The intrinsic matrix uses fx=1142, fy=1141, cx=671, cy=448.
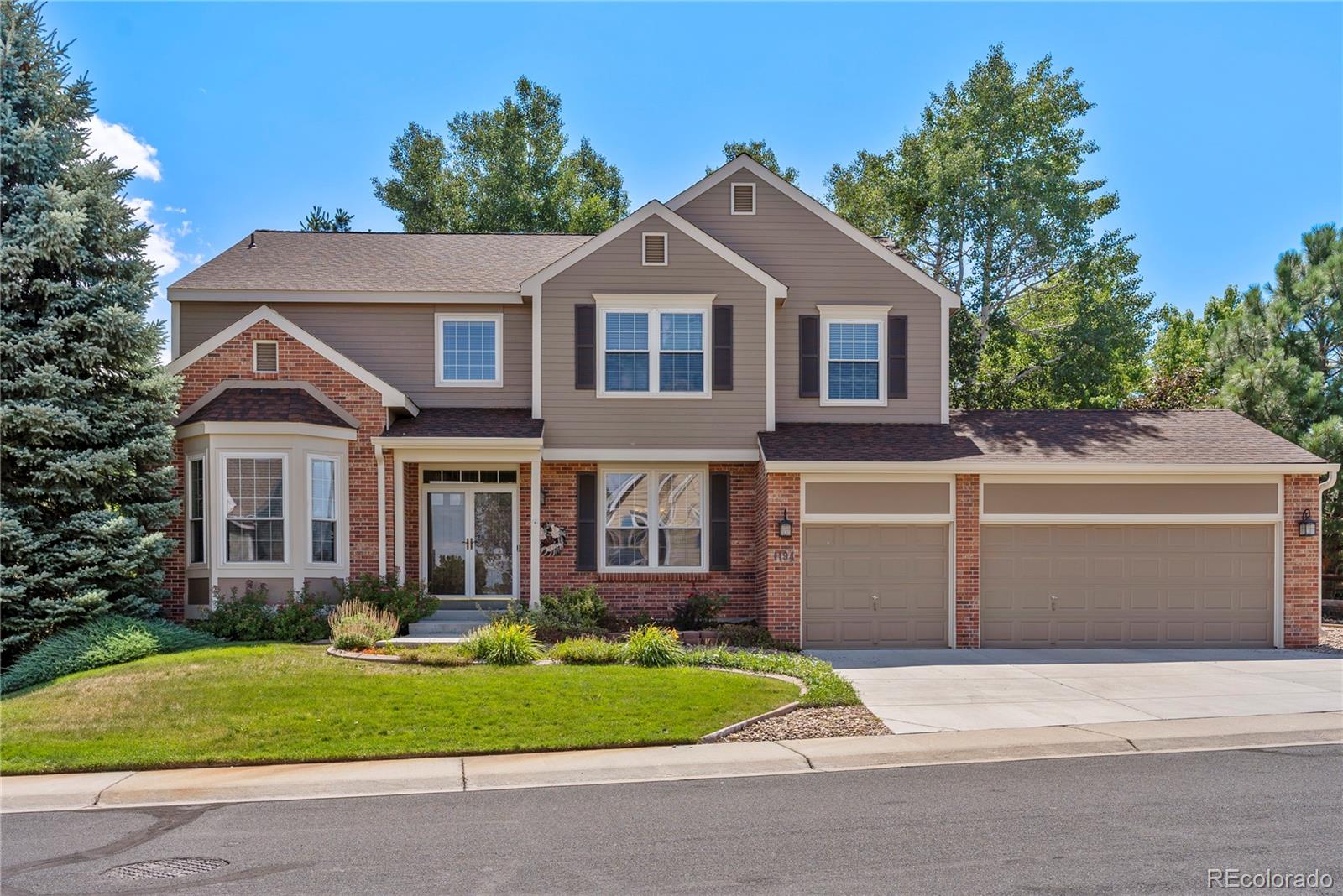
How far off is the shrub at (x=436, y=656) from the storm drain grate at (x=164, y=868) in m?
6.69

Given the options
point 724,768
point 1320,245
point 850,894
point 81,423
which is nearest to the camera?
point 850,894

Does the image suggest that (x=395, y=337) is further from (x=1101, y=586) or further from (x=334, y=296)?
(x=1101, y=586)

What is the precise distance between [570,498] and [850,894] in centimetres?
1324

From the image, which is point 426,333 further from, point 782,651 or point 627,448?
point 782,651

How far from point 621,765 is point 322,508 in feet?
29.4

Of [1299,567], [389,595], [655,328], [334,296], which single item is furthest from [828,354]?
[334,296]

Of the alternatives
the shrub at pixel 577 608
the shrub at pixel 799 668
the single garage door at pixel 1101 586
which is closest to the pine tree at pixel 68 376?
the shrub at pixel 577 608

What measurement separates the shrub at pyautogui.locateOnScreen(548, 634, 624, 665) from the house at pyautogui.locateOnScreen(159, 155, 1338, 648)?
3.61 m

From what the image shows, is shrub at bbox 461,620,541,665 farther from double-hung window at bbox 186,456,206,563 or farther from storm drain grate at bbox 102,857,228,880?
storm drain grate at bbox 102,857,228,880

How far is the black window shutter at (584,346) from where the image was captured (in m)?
19.0

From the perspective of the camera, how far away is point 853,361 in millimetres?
19922

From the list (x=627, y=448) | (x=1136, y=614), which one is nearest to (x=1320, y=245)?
(x=1136, y=614)

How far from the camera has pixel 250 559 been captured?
16859mm

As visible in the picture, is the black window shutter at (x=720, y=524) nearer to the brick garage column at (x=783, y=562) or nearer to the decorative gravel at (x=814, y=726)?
the brick garage column at (x=783, y=562)
